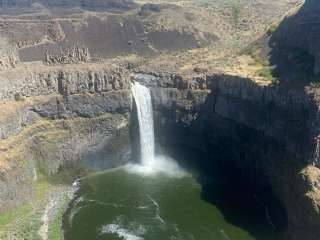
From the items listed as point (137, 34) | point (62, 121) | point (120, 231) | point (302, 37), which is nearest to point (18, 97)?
point (62, 121)

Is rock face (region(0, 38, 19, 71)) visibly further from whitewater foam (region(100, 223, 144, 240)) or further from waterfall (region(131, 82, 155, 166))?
whitewater foam (region(100, 223, 144, 240))

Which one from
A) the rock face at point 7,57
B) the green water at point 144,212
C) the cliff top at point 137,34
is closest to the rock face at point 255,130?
the cliff top at point 137,34

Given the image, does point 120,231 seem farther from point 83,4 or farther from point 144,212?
point 83,4

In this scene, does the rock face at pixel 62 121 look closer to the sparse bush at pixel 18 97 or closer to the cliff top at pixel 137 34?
the sparse bush at pixel 18 97

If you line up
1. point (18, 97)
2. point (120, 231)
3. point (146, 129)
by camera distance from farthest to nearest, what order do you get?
1. point (146, 129)
2. point (18, 97)
3. point (120, 231)

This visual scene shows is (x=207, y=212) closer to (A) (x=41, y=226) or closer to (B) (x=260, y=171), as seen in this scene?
(B) (x=260, y=171)

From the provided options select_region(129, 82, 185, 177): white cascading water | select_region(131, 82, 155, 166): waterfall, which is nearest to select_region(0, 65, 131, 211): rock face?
select_region(131, 82, 155, 166): waterfall

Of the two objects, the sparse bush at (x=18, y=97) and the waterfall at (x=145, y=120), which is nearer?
the sparse bush at (x=18, y=97)

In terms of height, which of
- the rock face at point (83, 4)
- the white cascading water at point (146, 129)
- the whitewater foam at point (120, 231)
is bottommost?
the whitewater foam at point (120, 231)
